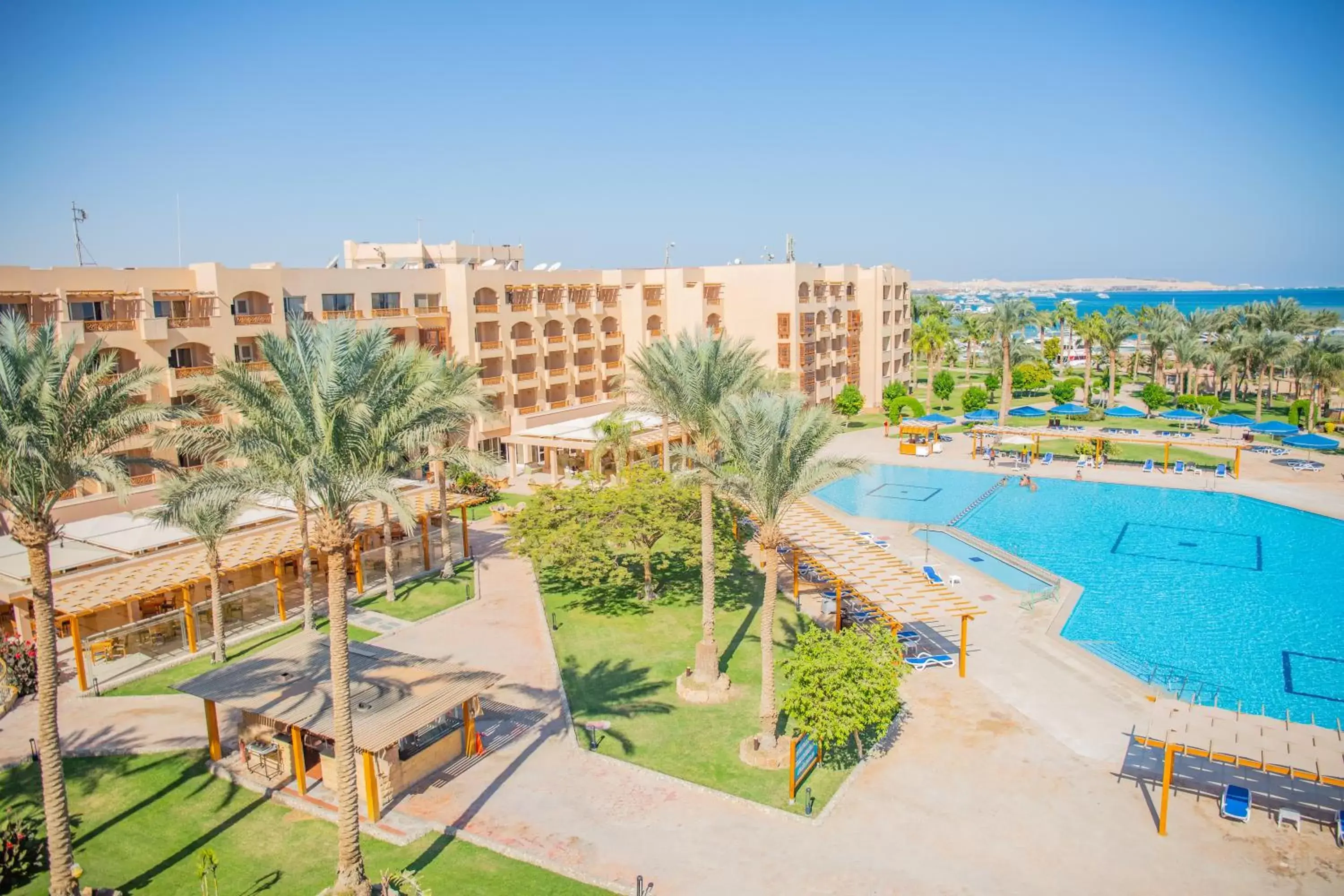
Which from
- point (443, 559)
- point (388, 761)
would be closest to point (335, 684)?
point (388, 761)

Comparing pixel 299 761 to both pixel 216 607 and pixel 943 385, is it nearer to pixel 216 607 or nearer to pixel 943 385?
pixel 216 607

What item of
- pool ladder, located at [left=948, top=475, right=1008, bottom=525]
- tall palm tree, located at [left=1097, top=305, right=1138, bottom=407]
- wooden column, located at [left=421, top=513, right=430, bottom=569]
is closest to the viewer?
wooden column, located at [left=421, top=513, right=430, bottom=569]

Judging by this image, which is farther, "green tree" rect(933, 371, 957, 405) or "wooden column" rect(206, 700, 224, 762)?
"green tree" rect(933, 371, 957, 405)

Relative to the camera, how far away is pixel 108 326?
3619 cm

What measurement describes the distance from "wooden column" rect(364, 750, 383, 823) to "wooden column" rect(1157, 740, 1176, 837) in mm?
15037

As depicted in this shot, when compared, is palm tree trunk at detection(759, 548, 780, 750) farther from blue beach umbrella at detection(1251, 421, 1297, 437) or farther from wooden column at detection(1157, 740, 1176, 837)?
blue beach umbrella at detection(1251, 421, 1297, 437)

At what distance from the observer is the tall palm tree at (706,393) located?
24.0m

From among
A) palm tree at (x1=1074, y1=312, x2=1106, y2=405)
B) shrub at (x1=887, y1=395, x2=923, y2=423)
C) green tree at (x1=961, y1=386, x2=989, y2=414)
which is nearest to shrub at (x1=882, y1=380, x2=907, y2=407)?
shrub at (x1=887, y1=395, x2=923, y2=423)

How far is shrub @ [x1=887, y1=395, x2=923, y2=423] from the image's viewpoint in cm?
6247

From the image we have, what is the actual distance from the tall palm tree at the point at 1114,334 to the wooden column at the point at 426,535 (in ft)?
179

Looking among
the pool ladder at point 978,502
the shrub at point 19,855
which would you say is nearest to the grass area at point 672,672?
the shrub at point 19,855

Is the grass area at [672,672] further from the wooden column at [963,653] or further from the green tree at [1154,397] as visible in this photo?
the green tree at [1154,397]

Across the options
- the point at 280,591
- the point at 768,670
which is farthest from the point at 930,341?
the point at 768,670

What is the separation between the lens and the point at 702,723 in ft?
73.3
